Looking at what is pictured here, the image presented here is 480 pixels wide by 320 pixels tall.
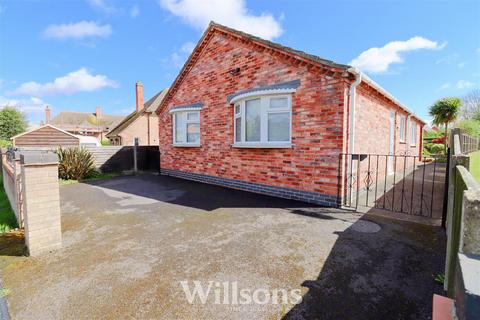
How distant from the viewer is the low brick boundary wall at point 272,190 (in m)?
5.84

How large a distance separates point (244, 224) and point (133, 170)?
35.2ft

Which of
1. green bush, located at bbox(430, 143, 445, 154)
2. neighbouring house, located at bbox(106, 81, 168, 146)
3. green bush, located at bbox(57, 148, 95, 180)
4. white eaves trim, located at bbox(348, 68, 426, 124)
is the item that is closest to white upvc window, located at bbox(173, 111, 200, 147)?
green bush, located at bbox(57, 148, 95, 180)

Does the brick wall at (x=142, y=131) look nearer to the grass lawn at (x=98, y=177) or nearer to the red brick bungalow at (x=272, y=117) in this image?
the grass lawn at (x=98, y=177)

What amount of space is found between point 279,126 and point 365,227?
3.52 m

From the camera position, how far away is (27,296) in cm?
253

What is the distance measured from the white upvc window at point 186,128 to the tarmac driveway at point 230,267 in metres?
5.06

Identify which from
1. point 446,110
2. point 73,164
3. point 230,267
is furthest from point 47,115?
point 446,110

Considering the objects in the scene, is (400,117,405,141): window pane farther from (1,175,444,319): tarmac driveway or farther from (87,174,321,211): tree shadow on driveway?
(1,175,444,319): tarmac driveway

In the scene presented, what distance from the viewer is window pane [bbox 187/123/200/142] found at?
9746mm

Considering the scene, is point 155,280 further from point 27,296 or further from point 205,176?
point 205,176

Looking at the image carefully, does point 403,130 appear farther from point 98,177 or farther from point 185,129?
point 98,177

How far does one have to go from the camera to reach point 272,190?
6.96 m

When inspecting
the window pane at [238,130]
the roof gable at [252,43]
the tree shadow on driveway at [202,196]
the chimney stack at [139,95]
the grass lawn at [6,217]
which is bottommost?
the grass lawn at [6,217]

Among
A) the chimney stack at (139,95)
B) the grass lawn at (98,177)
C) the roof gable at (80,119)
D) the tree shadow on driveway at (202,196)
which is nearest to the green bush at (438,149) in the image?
the tree shadow on driveway at (202,196)
